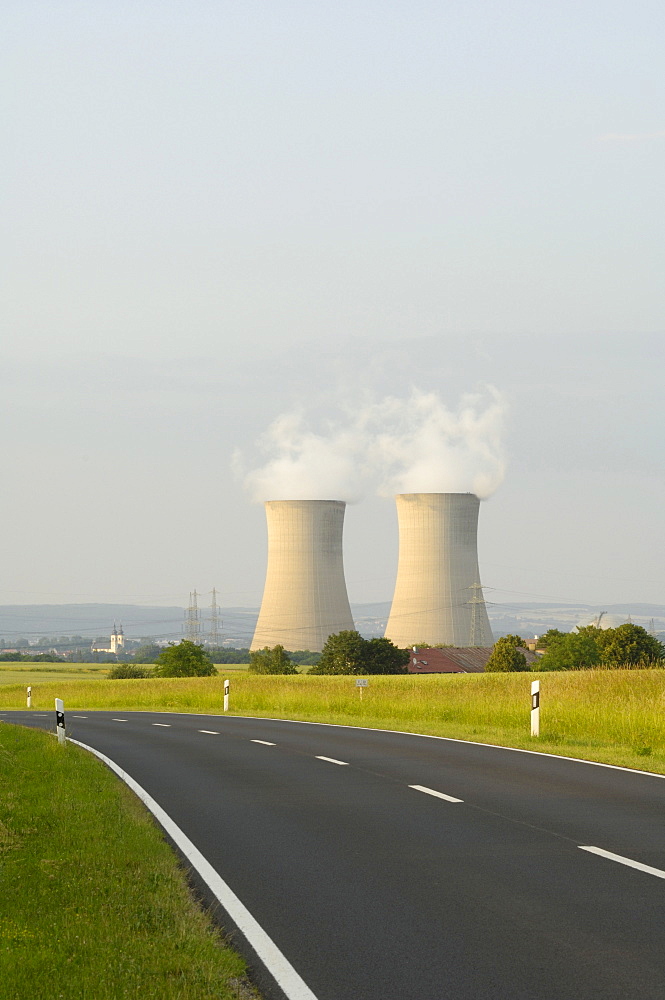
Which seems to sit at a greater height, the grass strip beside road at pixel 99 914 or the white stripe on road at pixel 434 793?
the grass strip beside road at pixel 99 914

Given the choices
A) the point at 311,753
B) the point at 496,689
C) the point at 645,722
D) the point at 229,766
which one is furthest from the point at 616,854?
the point at 496,689

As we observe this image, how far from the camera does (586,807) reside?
10141mm

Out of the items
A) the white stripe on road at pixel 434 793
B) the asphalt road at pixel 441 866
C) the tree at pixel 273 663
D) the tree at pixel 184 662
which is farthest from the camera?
the tree at pixel 273 663

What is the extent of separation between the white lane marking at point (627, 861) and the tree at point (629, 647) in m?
52.2

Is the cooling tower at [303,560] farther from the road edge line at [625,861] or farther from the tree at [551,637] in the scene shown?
the road edge line at [625,861]

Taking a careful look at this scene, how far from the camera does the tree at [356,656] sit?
218ft

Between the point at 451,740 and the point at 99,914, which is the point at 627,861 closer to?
the point at 99,914

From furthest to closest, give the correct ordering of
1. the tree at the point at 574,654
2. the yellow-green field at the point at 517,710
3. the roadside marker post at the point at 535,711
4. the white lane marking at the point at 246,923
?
the tree at the point at 574,654, the roadside marker post at the point at 535,711, the yellow-green field at the point at 517,710, the white lane marking at the point at 246,923

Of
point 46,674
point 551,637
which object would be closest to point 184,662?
point 551,637

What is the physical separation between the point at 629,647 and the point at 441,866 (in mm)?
54514

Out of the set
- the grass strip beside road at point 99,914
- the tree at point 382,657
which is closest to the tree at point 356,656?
the tree at point 382,657

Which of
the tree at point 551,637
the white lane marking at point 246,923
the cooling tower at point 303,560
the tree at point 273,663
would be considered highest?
the cooling tower at point 303,560

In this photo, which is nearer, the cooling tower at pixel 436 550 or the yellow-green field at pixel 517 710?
the yellow-green field at pixel 517 710

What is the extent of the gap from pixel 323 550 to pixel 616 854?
51.5 metres
